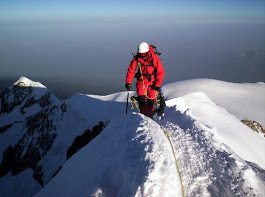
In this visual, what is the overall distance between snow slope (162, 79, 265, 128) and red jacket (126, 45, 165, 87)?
498 inches

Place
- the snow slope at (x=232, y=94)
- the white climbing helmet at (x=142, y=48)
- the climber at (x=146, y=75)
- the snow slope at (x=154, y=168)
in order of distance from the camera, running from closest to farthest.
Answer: the snow slope at (x=154, y=168)
the white climbing helmet at (x=142, y=48)
the climber at (x=146, y=75)
the snow slope at (x=232, y=94)

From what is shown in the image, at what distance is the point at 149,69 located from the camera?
306 inches

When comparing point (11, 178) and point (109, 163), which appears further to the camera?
point (11, 178)

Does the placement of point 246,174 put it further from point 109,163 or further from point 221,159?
point 109,163

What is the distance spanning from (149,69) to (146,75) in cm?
30

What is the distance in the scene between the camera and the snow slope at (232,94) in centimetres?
2174

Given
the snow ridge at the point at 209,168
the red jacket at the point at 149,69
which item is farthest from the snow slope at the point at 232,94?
the snow ridge at the point at 209,168

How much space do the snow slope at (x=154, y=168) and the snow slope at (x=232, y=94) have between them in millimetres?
15095

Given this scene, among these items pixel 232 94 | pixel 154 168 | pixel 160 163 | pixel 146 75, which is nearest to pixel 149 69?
pixel 146 75

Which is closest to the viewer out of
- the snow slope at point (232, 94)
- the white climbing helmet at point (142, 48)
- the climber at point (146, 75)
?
the white climbing helmet at point (142, 48)

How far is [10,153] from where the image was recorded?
168 ft

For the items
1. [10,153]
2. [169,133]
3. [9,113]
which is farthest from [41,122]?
[169,133]

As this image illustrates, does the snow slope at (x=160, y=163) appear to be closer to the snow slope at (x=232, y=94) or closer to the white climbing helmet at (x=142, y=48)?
the white climbing helmet at (x=142, y=48)

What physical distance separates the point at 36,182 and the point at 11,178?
427 inches
